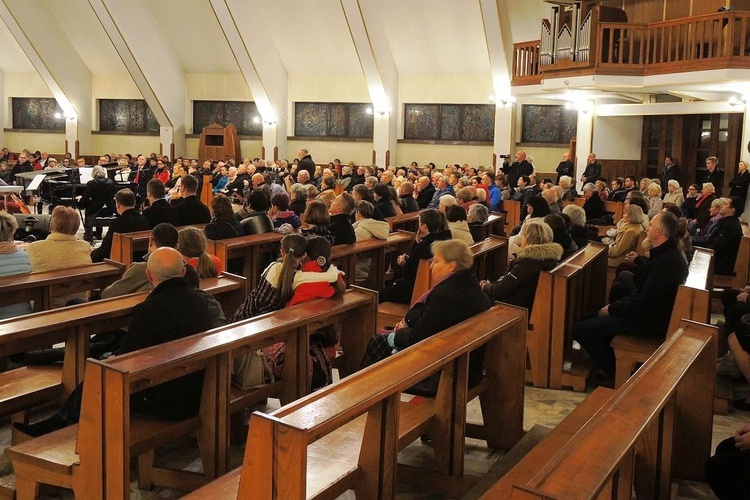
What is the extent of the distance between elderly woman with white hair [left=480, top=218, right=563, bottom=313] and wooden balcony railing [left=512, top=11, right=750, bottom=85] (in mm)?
7649

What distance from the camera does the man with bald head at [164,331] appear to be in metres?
3.72

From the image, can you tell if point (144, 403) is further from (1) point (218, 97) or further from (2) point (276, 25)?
(1) point (218, 97)

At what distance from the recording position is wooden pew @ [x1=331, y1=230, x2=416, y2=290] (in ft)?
24.0

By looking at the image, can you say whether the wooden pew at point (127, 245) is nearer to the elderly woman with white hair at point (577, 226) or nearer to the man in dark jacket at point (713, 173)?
the elderly woman with white hair at point (577, 226)

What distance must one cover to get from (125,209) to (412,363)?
531 cm

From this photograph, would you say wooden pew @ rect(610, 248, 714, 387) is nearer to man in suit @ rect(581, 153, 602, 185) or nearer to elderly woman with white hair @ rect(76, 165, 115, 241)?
elderly woman with white hair @ rect(76, 165, 115, 241)

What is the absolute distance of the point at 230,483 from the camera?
10.2ft

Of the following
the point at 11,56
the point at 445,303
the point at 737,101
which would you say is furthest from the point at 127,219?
the point at 11,56

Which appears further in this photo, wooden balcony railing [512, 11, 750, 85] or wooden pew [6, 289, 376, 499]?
wooden balcony railing [512, 11, 750, 85]

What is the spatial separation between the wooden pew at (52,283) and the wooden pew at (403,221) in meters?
4.17

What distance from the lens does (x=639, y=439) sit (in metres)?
2.98

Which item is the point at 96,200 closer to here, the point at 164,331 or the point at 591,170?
the point at 164,331

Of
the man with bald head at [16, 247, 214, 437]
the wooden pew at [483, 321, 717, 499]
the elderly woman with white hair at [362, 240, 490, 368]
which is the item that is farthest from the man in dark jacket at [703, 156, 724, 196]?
the man with bald head at [16, 247, 214, 437]

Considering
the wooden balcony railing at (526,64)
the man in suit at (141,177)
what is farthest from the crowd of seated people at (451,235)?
the wooden balcony railing at (526,64)
